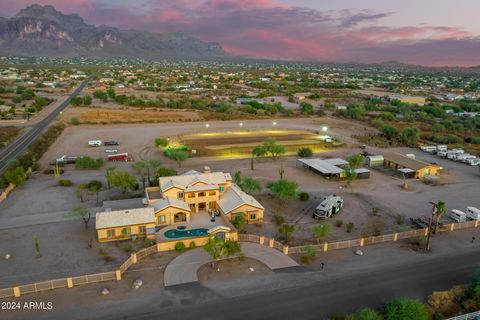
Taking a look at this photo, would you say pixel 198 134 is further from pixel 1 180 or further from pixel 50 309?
pixel 50 309

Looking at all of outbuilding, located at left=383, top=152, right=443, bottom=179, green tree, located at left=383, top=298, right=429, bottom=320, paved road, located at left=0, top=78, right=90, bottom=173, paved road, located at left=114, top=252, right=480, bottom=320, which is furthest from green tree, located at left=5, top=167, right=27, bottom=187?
outbuilding, located at left=383, top=152, right=443, bottom=179

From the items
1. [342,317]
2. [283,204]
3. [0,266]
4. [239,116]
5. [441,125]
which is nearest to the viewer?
[342,317]

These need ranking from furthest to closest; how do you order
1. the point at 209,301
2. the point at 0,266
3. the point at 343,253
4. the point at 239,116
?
the point at 239,116 < the point at 343,253 < the point at 0,266 < the point at 209,301

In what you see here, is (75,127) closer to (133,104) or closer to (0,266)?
(133,104)

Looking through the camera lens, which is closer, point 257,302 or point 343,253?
point 257,302

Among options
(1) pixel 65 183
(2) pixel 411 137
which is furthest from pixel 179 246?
(2) pixel 411 137

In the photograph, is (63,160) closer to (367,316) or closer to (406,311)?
(367,316)

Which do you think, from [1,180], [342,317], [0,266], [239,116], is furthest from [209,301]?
[239,116]
